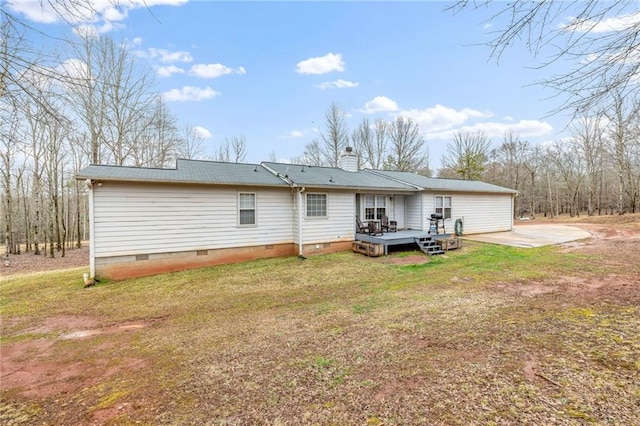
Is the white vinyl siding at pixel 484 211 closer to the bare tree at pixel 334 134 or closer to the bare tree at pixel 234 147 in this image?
the bare tree at pixel 334 134

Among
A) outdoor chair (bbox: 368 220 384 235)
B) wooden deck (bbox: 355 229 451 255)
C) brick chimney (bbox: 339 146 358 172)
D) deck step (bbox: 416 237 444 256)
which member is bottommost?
deck step (bbox: 416 237 444 256)

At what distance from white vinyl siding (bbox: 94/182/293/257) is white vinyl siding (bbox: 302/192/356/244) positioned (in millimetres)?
800

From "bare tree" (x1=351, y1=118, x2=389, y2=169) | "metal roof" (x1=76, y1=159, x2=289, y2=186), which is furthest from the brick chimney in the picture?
"bare tree" (x1=351, y1=118, x2=389, y2=169)

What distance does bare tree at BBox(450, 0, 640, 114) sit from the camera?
7.20ft

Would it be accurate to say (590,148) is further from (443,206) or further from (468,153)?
(443,206)

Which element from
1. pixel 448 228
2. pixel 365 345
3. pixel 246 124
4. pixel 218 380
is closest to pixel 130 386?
pixel 218 380

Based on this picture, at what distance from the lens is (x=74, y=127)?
2711 millimetres

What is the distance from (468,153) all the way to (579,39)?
28756mm

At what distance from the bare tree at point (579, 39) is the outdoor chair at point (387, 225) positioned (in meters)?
9.21

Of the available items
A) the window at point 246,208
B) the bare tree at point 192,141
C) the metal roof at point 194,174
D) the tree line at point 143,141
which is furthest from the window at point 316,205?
the bare tree at point 192,141

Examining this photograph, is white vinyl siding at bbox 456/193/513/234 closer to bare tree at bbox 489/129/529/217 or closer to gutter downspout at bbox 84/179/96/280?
gutter downspout at bbox 84/179/96/280

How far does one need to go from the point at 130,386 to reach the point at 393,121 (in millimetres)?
28713

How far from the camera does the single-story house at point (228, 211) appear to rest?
7.93 metres

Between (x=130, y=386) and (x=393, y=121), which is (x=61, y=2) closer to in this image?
(x=130, y=386)
